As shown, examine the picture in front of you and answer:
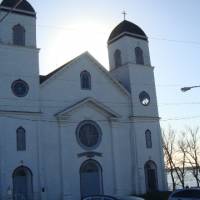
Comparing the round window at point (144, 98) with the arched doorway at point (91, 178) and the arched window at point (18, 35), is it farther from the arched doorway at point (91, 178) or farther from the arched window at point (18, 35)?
the arched window at point (18, 35)

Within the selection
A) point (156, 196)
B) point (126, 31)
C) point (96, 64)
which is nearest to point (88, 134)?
point (96, 64)

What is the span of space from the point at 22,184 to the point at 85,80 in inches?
389

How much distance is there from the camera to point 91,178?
118ft

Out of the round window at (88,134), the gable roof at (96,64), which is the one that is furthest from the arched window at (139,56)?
the round window at (88,134)

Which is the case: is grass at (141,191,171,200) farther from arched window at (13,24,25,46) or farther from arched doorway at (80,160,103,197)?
arched window at (13,24,25,46)

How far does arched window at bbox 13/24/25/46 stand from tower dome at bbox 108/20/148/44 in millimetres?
10080

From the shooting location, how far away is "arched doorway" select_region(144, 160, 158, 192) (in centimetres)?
3859

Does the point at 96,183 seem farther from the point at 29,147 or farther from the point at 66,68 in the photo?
the point at 66,68

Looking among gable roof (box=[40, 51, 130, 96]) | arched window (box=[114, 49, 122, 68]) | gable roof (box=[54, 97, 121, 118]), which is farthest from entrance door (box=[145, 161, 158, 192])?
arched window (box=[114, 49, 122, 68])

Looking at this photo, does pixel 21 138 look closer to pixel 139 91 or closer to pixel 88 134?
pixel 88 134

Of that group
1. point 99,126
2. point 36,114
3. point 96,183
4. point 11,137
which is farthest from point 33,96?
point 96,183

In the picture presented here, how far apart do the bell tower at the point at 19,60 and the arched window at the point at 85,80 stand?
424cm

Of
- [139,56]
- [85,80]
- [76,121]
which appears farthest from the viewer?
[139,56]

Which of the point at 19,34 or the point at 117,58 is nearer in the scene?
the point at 19,34
